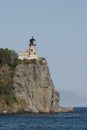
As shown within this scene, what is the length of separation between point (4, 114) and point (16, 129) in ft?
262

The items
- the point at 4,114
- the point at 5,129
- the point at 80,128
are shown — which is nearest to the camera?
the point at 5,129

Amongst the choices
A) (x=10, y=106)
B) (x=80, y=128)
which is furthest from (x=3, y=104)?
(x=80, y=128)

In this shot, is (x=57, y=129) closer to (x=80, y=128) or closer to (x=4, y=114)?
(x=80, y=128)

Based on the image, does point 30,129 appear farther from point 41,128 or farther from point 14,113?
point 14,113

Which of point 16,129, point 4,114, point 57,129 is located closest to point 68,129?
point 57,129

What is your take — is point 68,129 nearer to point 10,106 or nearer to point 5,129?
point 5,129

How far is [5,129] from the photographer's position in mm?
114312

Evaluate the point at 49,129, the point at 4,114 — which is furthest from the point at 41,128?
the point at 4,114

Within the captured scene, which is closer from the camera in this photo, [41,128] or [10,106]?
[41,128]

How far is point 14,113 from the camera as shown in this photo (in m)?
199

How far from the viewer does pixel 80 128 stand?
123625mm

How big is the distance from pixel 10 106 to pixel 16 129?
3329 inches

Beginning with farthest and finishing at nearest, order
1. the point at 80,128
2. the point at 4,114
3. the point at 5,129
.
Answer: the point at 4,114 → the point at 80,128 → the point at 5,129

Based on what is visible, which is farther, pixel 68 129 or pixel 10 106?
pixel 10 106
